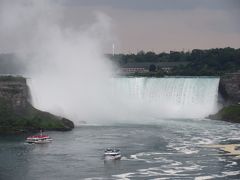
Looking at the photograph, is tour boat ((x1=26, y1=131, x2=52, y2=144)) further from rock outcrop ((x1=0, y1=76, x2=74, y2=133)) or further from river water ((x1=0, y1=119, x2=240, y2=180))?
rock outcrop ((x1=0, y1=76, x2=74, y2=133))

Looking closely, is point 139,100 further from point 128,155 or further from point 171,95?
point 128,155

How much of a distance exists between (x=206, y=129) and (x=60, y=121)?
365 inches

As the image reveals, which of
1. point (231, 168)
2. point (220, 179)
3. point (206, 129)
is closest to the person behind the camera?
point (220, 179)

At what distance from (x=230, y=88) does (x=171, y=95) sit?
5.35 metres

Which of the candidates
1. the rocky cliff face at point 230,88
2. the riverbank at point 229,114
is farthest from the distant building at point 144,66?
the riverbank at point 229,114

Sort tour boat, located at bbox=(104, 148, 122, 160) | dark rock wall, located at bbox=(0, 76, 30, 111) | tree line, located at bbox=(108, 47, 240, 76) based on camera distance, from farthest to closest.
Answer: tree line, located at bbox=(108, 47, 240, 76) < dark rock wall, located at bbox=(0, 76, 30, 111) < tour boat, located at bbox=(104, 148, 122, 160)

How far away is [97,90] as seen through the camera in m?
60.9

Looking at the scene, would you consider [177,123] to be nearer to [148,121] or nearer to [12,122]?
[148,121]

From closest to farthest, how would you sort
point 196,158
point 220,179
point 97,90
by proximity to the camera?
point 220,179 → point 196,158 → point 97,90

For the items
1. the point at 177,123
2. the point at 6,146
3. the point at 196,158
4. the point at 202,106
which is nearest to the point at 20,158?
the point at 6,146

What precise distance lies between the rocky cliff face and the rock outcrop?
579 inches

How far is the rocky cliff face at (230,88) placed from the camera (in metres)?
55.6

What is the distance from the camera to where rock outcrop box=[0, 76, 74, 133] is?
Answer: 45.1 m

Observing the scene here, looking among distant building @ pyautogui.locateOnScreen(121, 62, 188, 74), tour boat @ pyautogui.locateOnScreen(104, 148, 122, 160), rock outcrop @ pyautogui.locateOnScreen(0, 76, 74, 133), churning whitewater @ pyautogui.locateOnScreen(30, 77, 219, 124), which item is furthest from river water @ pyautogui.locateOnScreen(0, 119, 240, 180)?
distant building @ pyautogui.locateOnScreen(121, 62, 188, 74)
